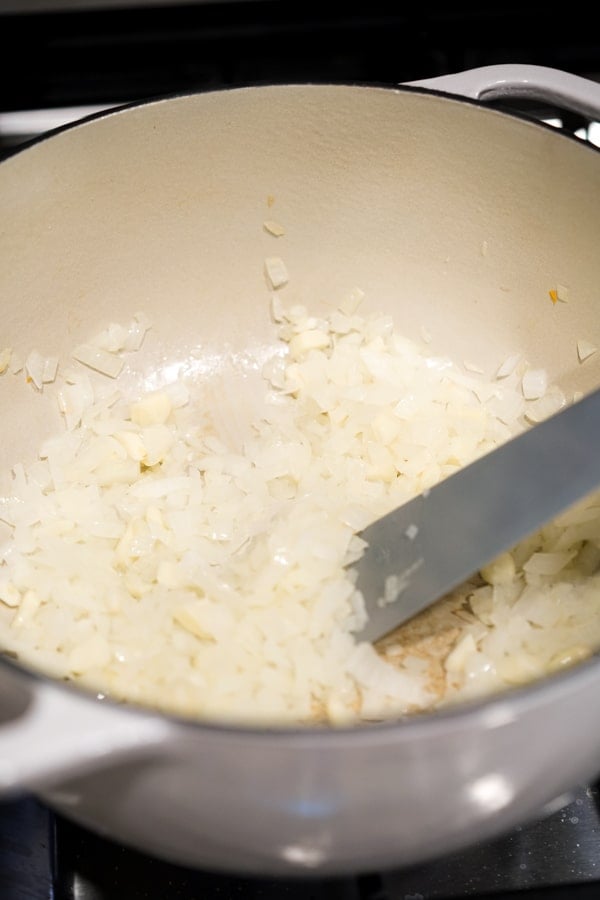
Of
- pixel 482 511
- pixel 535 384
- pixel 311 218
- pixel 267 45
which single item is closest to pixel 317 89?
pixel 311 218

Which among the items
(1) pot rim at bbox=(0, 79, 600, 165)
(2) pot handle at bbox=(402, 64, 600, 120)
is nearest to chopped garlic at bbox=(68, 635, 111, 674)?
(1) pot rim at bbox=(0, 79, 600, 165)

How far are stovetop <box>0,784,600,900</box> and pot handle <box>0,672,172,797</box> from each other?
11.6 inches

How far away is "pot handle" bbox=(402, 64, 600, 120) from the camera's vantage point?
978 mm

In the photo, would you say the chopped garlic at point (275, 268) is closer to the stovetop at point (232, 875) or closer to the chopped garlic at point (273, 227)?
the chopped garlic at point (273, 227)

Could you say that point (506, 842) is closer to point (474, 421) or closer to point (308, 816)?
point (308, 816)

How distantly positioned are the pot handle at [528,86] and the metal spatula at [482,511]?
356mm

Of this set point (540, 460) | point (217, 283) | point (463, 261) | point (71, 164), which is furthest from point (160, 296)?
point (540, 460)

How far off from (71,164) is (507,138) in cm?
48

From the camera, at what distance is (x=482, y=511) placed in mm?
830

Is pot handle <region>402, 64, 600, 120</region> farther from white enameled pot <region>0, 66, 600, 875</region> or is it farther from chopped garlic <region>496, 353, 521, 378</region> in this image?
chopped garlic <region>496, 353, 521, 378</region>

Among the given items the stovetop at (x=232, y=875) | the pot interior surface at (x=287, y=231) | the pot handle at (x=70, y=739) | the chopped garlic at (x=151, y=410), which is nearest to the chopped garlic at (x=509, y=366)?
the pot interior surface at (x=287, y=231)

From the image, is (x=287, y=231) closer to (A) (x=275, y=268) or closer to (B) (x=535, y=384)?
(A) (x=275, y=268)

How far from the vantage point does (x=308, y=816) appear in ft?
1.88

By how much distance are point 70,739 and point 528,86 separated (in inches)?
32.3
